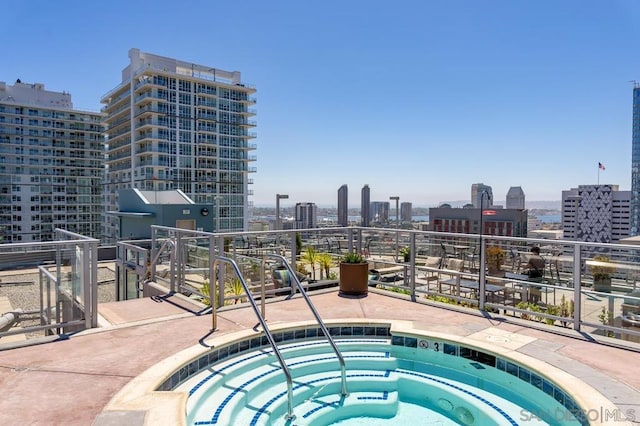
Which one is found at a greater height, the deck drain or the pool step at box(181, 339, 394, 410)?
the deck drain

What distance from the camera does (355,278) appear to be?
7242 mm

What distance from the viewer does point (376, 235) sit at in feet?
27.3

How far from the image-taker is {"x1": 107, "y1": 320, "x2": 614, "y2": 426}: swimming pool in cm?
362

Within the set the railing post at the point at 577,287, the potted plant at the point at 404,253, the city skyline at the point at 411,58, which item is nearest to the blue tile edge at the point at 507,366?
the railing post at the point at 577,287

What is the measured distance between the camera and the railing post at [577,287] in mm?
5039

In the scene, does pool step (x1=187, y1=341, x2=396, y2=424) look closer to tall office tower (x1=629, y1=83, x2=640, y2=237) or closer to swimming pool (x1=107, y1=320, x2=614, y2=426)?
swimming pool (x1=107, y1=320, x2=614, y2=426)

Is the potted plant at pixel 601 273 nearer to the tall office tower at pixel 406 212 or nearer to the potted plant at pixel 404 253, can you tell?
the potted plant at pixel 404 253

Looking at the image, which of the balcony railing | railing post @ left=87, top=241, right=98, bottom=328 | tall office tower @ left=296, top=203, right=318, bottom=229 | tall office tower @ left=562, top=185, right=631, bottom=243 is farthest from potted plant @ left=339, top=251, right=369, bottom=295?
tall office tower @ left=562, top=185, right=631, bottom=243

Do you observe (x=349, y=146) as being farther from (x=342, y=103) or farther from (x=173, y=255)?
(x=173, y=255)

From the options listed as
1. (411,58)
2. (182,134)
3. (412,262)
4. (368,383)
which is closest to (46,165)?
(182,134)

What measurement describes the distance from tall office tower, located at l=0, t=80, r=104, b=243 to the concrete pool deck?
75.3 metres

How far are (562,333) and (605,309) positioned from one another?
0.57 m


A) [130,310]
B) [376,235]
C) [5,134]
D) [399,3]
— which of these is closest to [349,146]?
[399,3]

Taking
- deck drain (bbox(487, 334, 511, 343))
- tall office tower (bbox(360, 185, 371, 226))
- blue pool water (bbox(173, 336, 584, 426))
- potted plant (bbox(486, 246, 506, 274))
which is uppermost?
tall office tower (bbox(360, 185, 371, 226))
